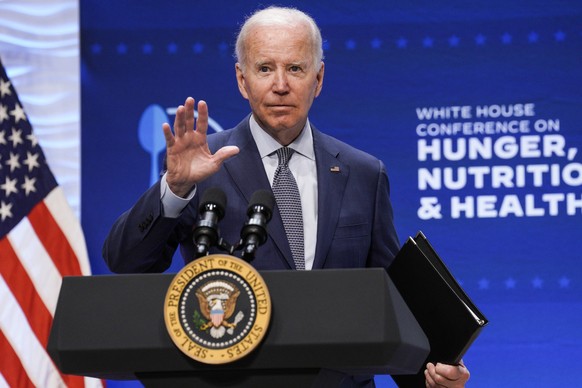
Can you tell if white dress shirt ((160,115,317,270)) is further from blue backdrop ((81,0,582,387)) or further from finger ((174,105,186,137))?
blue backdrop ((81,0,582,387))

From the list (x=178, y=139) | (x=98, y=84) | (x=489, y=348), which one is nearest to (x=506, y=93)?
(x=489, y=348)

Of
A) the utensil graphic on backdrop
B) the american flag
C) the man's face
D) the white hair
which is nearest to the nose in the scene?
the man's face

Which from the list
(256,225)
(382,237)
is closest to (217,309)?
(256,225)

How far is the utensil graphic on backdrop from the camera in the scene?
165 inches

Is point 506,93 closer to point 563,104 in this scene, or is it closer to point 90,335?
point 563,104

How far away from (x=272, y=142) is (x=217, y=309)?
2.84ft

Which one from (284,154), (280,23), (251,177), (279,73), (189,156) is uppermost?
(280,23)

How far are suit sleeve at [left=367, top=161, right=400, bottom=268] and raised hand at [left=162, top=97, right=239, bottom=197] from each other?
570 millimetres

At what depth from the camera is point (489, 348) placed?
3994 millimetres

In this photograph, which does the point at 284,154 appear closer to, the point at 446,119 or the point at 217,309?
the point at 217,309

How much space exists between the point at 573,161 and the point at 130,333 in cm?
277

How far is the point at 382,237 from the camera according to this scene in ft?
7.75

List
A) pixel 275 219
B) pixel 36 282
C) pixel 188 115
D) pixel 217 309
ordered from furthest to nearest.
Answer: pixel 36 282
pixel 275 219
pixel 188 115
pixel 217 309

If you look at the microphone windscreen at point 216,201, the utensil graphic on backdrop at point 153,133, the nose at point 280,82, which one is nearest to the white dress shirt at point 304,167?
the nose at point 280,82
